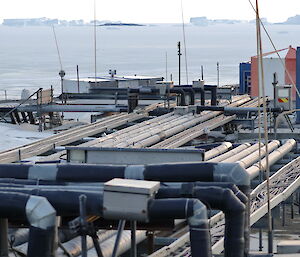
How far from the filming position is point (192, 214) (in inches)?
466

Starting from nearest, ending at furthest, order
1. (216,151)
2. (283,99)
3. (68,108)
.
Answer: (216,151)
(283,99)
(68,108)

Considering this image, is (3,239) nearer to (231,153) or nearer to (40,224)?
(40,224)

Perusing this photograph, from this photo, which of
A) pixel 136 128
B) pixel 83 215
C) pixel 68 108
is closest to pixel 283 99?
pixel 136 128

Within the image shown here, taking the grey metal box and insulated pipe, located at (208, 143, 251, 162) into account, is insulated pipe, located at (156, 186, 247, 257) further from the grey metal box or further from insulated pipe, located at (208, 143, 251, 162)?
insulated pipe, located at (208, 143, 251, 162)

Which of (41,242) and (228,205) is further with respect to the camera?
(228,205)

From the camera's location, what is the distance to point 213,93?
40531 mm

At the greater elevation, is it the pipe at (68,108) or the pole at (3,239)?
the pipe at (68,108)

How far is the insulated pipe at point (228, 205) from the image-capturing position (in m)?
12.4

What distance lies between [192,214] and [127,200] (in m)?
0.90

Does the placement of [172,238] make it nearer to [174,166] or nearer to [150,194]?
[174,166]

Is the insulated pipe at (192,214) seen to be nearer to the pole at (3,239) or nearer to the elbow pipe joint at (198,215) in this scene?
the elbow pipe joint at (198,215)

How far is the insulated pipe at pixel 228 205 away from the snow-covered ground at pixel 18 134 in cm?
1995

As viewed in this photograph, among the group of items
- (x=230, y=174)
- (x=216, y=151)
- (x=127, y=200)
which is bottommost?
(x=216, y=151)

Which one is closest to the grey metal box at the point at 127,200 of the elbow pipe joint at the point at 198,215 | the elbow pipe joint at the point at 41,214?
the elbow pipe joint at the point at 198,215
